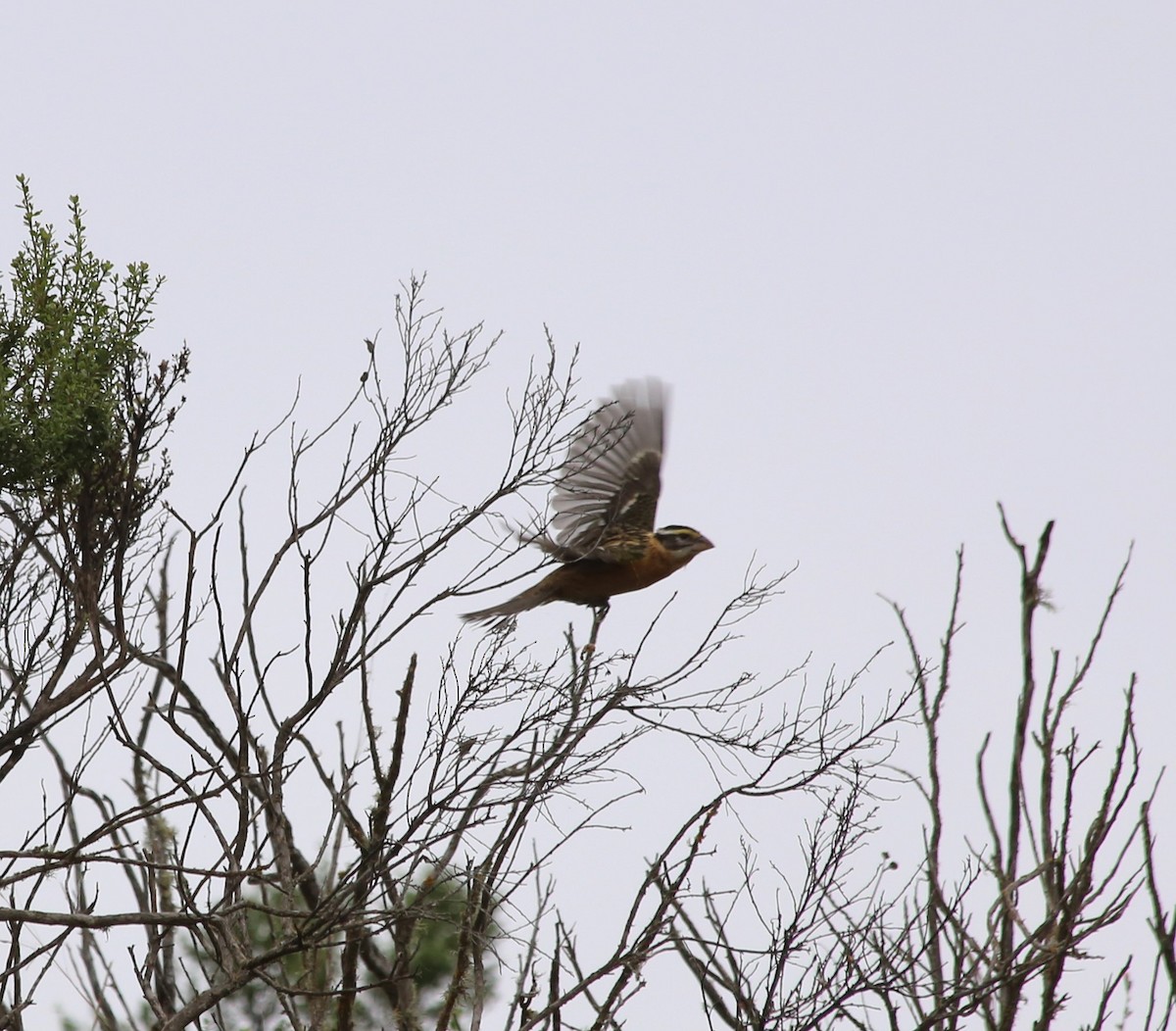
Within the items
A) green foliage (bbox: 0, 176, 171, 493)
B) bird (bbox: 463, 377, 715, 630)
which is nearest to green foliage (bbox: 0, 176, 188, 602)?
green foliage (bbox: 0, 176, 171, 493)

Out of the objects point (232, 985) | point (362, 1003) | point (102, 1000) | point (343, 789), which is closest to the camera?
point (232, 985)

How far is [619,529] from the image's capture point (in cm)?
743

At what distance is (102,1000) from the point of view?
15.4ft

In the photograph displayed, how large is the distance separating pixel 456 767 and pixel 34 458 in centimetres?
156

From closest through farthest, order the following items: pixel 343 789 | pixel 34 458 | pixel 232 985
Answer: pixel 232 985, pixel 343 789, pixel 34 458

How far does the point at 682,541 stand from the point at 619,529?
339 mm

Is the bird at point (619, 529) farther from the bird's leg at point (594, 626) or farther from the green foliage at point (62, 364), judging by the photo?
the green foliage at point (62, 364)

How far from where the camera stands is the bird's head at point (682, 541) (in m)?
7.48

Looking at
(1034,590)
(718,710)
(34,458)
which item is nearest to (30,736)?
(34,458)

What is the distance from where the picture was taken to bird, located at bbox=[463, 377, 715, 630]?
7117 mm

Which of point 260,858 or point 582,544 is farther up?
point 582,544

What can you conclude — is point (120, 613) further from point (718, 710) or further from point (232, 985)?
point (718, 710)

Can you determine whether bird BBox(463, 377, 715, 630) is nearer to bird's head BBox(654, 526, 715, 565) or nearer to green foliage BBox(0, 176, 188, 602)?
bird's head BBox(654, 526, 715, 565)

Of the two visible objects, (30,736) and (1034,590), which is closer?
(1034,590)
